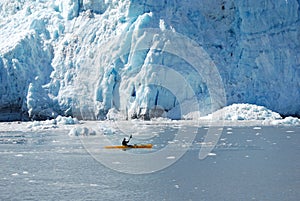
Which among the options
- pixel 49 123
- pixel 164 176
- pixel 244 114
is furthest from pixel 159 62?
pixel 164 176

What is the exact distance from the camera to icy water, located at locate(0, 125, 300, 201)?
5.88m

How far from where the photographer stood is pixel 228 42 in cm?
2089

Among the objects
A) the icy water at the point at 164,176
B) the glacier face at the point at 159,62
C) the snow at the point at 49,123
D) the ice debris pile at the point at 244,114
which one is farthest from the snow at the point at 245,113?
the icy water at the point at 164,176

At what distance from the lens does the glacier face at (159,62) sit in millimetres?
19766

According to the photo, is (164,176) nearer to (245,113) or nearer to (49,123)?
(49,123)

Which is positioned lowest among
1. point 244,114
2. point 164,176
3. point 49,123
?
point 164,176

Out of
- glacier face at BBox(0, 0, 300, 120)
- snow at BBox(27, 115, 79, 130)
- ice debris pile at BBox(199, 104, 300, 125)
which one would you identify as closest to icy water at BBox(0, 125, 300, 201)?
snow at BBox(27, 115, 79, 130)

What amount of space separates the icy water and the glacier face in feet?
29.9

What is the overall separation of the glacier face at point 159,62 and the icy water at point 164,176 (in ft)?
29.9

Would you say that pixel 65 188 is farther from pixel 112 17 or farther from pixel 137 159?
pixel 112 17

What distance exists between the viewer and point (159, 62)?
64.9 ft

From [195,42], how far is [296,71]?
4328 mm

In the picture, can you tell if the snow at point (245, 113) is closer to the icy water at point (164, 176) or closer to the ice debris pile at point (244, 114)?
the ice debris pile at point (244, 114)

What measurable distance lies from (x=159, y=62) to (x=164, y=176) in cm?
1292
